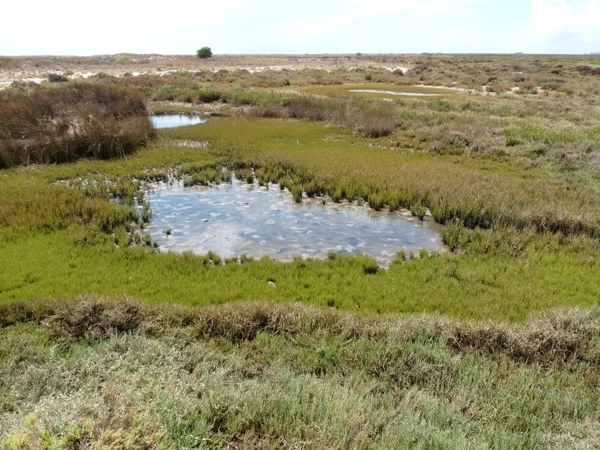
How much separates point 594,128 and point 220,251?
22.3m

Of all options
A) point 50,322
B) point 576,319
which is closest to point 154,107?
point 50,322

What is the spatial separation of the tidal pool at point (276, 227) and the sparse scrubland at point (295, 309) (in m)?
0.56

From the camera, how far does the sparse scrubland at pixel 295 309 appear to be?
4.26 m

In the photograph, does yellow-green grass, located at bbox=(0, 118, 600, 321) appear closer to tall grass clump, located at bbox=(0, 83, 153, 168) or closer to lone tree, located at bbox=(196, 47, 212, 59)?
tall grass clump, located at bbox=(0, 83, 153, 168)

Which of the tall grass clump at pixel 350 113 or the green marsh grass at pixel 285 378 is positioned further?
the tall grass clump at pixel 350 113

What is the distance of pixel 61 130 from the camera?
1722 cm

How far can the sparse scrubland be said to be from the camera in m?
4.26

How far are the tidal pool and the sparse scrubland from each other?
563 mm

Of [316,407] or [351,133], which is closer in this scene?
[316,407]

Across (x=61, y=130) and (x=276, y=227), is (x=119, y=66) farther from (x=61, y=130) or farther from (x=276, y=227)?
(x=276, y=227)

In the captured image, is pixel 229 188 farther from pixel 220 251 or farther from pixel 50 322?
pixel 50 322

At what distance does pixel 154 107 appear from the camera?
3167cm

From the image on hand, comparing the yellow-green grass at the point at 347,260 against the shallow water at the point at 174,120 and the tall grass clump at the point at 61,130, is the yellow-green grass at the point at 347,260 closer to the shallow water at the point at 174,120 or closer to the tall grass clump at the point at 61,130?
the tall grass clump at the point at 61,130
